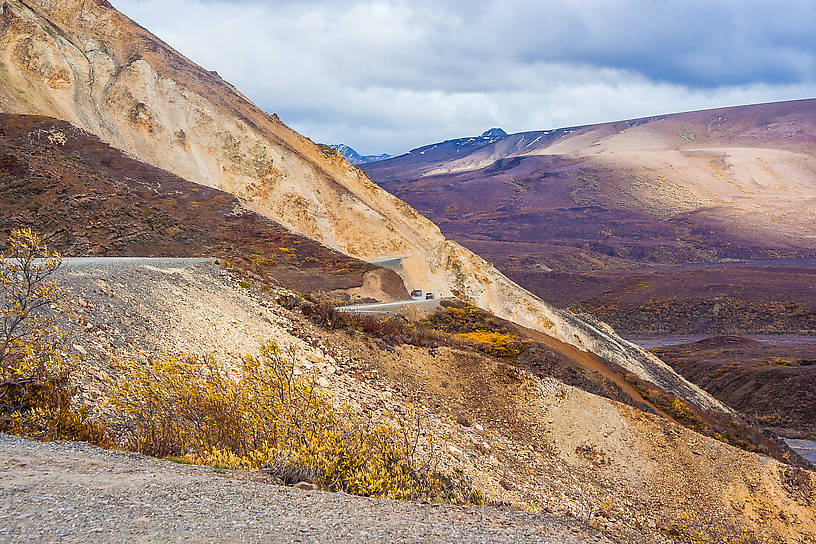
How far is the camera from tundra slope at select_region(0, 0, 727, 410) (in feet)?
99.7

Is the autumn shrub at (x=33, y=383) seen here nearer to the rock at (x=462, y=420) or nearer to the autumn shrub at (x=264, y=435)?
the autumn shrub at (x=264, y=435)

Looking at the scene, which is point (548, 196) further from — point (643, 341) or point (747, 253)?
point (643, 341)

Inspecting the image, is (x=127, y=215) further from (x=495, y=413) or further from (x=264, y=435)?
(x=264, y=435)

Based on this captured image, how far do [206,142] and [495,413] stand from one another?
2725 centimetres

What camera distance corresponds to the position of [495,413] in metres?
12.7

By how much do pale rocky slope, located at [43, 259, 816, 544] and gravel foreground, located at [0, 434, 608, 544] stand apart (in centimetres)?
314

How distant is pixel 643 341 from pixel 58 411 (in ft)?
227

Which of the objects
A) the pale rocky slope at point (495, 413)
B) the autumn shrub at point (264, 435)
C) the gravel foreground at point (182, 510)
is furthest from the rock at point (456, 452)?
the gravel foreground at point (182, 510)

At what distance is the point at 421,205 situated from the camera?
180875 mm

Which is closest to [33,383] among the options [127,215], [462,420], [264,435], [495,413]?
[264,435]

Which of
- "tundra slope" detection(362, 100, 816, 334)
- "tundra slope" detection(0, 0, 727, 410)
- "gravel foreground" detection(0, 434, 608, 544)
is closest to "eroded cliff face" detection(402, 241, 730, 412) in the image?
"tundra slope" detection(0, 0, 727, 410)

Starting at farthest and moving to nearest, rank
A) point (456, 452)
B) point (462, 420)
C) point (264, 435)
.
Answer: point (462, 420)
point (456, 452)
point (264, 435)

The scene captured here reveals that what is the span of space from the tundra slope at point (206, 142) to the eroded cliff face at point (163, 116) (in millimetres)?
61

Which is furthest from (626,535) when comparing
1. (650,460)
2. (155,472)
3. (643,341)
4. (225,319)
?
(643,341)
